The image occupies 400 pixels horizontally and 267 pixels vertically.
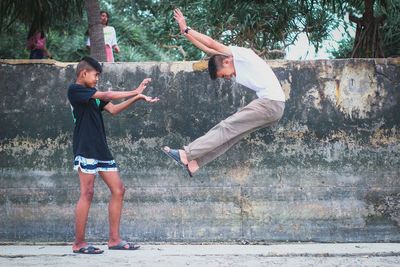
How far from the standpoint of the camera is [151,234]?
7621mm

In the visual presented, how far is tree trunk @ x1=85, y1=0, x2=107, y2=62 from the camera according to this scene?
9352 mm

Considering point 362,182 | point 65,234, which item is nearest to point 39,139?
point 65,234

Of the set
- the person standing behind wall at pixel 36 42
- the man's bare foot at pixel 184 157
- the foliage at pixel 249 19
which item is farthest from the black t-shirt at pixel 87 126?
the person standing behind wall at pixel 36 42

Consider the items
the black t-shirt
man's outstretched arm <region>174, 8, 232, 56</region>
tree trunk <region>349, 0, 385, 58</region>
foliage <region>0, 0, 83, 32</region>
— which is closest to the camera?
man's outstretched arm <region>174, 8, 232, 56</region>

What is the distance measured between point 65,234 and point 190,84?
6.54 feet

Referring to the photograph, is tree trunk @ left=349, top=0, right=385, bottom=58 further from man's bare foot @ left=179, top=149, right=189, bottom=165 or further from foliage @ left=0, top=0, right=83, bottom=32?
foliage @ left=0, top=0, right=83, bottom=32

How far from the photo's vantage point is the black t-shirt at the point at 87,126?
6766mm

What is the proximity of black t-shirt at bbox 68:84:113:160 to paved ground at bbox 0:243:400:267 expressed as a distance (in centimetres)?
92

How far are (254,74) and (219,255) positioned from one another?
164 cm

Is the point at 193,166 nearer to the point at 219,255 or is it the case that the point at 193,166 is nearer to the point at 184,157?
the point at 184,157

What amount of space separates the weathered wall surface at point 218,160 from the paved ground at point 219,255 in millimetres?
300

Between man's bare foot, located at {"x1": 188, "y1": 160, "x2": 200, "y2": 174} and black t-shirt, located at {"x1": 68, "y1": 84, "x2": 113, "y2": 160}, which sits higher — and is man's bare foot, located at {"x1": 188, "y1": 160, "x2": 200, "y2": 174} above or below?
below

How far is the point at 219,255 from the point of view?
6.68 metres

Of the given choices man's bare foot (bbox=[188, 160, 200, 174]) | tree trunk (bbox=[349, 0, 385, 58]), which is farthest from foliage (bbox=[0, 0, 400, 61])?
man's bare foot (bbox=[188, 160, 200, 174])
